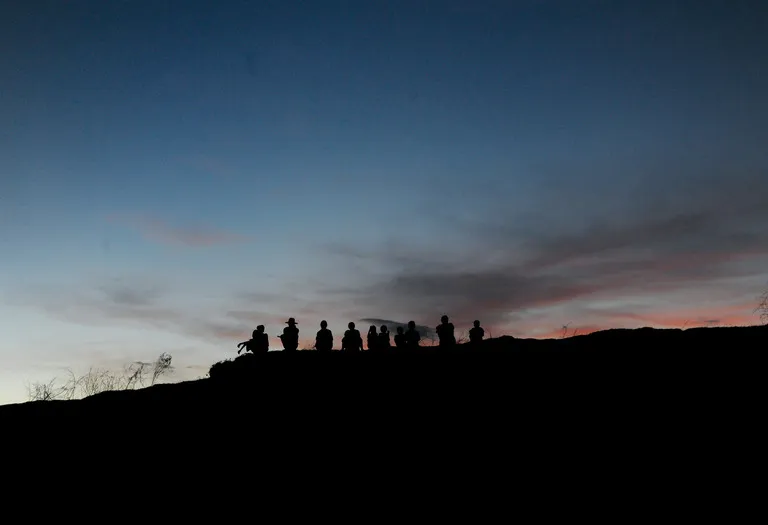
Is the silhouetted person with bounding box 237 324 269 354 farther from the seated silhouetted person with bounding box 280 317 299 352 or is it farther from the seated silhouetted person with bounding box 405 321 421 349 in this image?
the seated silhouetted person with bounding box 405 321 421 349

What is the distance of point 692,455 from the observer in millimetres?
10336

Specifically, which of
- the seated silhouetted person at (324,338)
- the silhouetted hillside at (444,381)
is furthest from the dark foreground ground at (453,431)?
the seated silhouetted person at (324,338)

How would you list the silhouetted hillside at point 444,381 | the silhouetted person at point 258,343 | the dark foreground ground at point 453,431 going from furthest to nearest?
1. the silhouetted person at point 258,343
2. the silhouetted hillside at point 444,381
3. the dark foreground ground at point 453,431

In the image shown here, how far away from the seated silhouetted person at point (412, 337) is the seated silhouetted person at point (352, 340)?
6.65 feet

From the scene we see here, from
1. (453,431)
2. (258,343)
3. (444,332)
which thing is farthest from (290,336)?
(453,431)

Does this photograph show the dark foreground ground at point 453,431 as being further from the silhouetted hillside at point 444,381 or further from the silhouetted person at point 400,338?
the silhouetted person at point 400,338

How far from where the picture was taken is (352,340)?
20.8 metres

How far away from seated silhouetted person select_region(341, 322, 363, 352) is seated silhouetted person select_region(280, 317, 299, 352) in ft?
6.36

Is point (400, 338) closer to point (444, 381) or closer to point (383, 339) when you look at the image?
point (383, 339)

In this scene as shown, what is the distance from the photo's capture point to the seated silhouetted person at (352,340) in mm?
20625

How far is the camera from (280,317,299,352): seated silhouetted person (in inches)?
801

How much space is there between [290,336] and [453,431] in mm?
9645

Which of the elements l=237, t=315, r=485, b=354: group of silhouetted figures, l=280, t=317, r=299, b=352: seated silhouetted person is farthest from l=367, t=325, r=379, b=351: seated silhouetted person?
l=280, t=317, r=299, b=352: seated silhouetted person

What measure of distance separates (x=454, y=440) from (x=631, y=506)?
3953 mm
